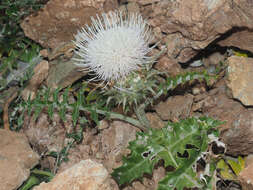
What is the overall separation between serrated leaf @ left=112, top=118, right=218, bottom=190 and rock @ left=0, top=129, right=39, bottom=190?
1.12m

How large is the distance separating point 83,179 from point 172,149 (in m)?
1.01

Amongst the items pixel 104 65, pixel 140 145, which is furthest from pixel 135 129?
pixel 104 65

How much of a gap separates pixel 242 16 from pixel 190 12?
60cm

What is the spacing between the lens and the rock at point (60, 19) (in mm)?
4434

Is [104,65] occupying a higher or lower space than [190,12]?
lower

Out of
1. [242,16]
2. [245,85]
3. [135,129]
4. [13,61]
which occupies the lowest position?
[135,129]

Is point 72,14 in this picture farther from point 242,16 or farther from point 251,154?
point 251,154

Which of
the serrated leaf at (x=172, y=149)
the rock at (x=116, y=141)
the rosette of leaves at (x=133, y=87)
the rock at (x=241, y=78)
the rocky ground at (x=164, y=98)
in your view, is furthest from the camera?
the rock at (x=116, y=141)

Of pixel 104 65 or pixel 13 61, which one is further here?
pixel 13 61

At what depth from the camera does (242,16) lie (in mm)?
3676

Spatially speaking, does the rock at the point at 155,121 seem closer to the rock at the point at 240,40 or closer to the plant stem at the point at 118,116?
the plant stem at the point at 118,116

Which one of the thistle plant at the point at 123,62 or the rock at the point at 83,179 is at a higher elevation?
the thistle plant at the point at 123,62

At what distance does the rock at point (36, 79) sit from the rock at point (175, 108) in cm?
172

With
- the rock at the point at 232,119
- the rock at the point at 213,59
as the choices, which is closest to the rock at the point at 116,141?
the rock at the point at 232,119
